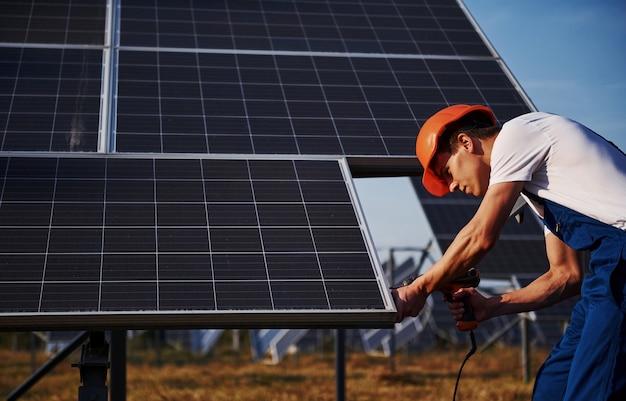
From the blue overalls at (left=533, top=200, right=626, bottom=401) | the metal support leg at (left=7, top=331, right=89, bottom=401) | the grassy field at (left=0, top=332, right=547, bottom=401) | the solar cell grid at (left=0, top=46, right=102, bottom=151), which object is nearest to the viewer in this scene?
the blue overalls at (left=533, top=200, right=626, bottom=401)

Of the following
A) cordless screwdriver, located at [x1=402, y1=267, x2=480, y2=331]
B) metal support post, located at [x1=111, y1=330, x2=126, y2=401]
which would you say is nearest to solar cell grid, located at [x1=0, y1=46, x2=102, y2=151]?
metal support post, located at [x1=111, y1=330, x2=126, y2=401]

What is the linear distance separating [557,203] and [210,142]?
285 cm

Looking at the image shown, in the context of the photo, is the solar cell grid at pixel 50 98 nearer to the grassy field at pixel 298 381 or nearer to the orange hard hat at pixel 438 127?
the orange hard hat at pixel 438 127

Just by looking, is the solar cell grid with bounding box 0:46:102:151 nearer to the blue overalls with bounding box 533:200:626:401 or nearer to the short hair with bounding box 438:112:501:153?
the short hair with bounding box 438:112:501:153

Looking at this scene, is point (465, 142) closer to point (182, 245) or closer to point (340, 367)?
point (182, 245)

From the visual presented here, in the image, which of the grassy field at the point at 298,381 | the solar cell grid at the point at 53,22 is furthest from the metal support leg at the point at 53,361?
the grassy field at the point at 298,381

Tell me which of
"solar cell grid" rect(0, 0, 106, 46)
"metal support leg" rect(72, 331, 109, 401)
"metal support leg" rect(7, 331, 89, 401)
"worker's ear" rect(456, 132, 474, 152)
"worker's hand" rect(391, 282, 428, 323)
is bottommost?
"metal support leg" rect(7, 331, 89, 401)

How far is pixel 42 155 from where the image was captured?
19.0 feet

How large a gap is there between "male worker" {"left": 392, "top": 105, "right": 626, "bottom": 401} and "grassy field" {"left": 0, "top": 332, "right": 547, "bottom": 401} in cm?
987

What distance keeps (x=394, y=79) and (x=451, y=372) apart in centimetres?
1465

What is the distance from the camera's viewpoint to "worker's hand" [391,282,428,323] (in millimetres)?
4207

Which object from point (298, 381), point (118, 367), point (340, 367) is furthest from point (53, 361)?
point (298, 381)

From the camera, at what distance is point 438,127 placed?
4.06 meters

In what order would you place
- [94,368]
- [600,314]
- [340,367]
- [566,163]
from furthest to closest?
[340,367], [94,368], [566,163], [600,314]
